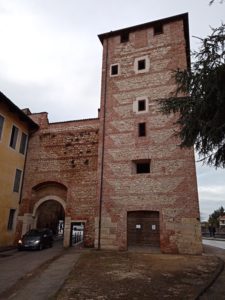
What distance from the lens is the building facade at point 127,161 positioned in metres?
14.4

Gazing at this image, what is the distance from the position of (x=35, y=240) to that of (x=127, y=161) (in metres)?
7.58

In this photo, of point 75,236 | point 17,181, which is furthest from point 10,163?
point 75,236

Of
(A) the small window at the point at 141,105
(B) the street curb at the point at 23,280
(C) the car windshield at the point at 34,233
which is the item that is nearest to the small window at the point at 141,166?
(A) the small window at the point at 141,105

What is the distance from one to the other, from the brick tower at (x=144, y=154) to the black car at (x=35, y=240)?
3.60 m

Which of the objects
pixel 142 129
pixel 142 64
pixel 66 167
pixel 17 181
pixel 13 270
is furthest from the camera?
pixel 17 181

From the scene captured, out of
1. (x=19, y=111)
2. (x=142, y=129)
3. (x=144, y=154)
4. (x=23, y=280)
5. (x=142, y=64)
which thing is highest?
(x=142, y=64)

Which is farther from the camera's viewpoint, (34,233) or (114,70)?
(114,70)

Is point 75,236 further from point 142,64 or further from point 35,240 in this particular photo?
point 142,64

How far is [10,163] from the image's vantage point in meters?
17.4

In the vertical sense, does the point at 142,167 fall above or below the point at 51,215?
above

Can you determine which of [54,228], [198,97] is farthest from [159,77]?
[54,228]

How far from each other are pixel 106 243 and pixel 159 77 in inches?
455

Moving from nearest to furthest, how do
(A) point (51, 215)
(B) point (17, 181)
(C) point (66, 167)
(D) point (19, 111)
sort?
(D) point (19, 111), (C) point (66, 167), (B) point (17, 181), (A) point (51, 215)

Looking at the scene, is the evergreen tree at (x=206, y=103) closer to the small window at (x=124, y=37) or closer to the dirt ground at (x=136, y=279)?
the dirt ground at (x=136, y=279)
